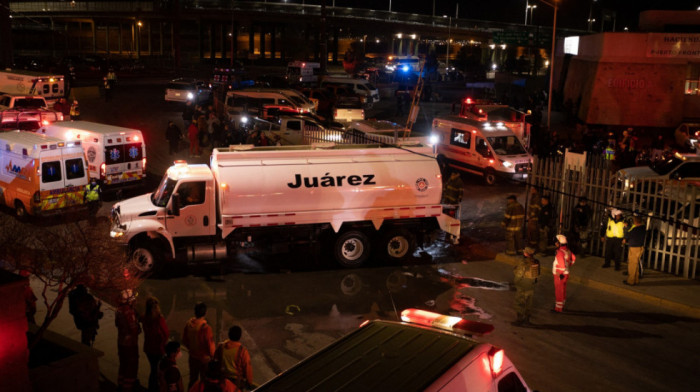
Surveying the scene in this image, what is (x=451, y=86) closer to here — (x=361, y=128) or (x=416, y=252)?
(x=361, y=128)

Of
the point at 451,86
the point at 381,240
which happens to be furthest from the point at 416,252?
the point at 451,86

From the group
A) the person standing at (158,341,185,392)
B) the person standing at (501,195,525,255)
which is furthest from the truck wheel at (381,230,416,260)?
the person standing at (158,341,185,392)

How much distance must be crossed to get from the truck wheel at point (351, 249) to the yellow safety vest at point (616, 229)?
518 cm

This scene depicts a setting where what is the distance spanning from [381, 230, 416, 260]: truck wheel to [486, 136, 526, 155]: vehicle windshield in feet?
28.7

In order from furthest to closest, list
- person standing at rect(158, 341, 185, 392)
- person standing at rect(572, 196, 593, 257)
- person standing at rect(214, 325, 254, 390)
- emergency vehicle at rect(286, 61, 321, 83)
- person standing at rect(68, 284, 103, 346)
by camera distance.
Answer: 1. emergency vehicle at rect(286, 61, 321, 83)
2. person standing at rect(572, 196, 593, 257)
3. person standing at rect(68, 284, 103, 346)
4. person standing at rect(214, 325, 254, 390)
5. person standing at rect(158, 341, 185, 392)

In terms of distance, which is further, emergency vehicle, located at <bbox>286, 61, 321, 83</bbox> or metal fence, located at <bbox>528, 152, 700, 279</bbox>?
emergency vehicle, located at <bbox>286, 61, 321, 83</bbox>

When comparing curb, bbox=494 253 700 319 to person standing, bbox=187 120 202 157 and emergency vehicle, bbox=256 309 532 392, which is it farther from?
person standing, bbox=187 120 202 157

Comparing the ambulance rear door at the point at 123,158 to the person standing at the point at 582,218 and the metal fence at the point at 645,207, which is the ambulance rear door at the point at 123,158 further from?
the person standing at the point at 582,218

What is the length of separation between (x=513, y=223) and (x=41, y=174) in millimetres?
11936

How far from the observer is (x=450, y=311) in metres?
12.7

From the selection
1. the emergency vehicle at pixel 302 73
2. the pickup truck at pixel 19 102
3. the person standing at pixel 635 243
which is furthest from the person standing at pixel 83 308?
the emergency vehicle at pixel 302 73

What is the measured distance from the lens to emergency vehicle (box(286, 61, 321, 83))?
52812mm

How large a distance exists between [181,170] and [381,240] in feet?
15.4

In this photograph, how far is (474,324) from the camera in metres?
6.56
